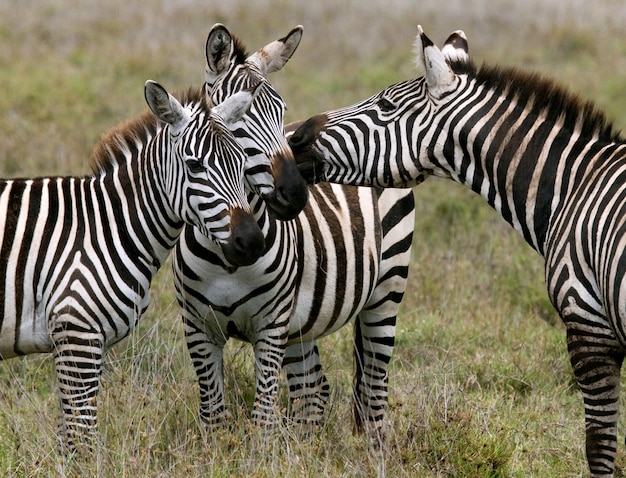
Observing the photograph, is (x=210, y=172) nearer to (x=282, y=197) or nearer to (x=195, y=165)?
(x=195, y=165)

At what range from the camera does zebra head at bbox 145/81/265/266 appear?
4855 mm

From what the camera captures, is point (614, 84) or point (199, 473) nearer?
point (199, 473)

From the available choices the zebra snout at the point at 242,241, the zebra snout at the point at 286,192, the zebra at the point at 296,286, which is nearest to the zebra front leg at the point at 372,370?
the zebra at the point at 296,286

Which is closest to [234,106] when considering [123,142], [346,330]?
[123,142]

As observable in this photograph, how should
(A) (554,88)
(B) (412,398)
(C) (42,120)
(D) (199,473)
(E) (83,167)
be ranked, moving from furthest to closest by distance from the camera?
(C) (42,120) → (E) (83,167) → (B) (412,398) → (A) (554,88) → (D) (199,473)

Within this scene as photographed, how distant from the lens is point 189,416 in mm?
5727

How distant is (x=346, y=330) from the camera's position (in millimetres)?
8133

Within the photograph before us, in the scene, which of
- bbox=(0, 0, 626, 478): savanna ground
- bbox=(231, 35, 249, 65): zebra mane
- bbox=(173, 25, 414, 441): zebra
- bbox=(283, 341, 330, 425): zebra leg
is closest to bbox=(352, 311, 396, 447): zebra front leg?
bbox=(173, 25, 414, 441): zebra

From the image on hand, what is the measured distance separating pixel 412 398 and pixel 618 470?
4.60ft

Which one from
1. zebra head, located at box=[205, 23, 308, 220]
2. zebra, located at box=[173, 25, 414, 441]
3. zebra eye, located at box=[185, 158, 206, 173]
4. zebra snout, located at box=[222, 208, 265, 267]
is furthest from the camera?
zebra, located at box=[173, 25, 414, 441]

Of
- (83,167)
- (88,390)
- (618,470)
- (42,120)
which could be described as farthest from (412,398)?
(42,120)

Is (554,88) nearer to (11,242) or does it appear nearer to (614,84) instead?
(11,242)

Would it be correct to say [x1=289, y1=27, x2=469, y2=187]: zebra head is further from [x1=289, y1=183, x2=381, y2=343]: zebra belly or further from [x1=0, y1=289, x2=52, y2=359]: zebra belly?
[x1=0, y1=289, x2=52, y2=359]: zebra belly

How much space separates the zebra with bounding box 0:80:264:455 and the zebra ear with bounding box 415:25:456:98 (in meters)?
1.03
